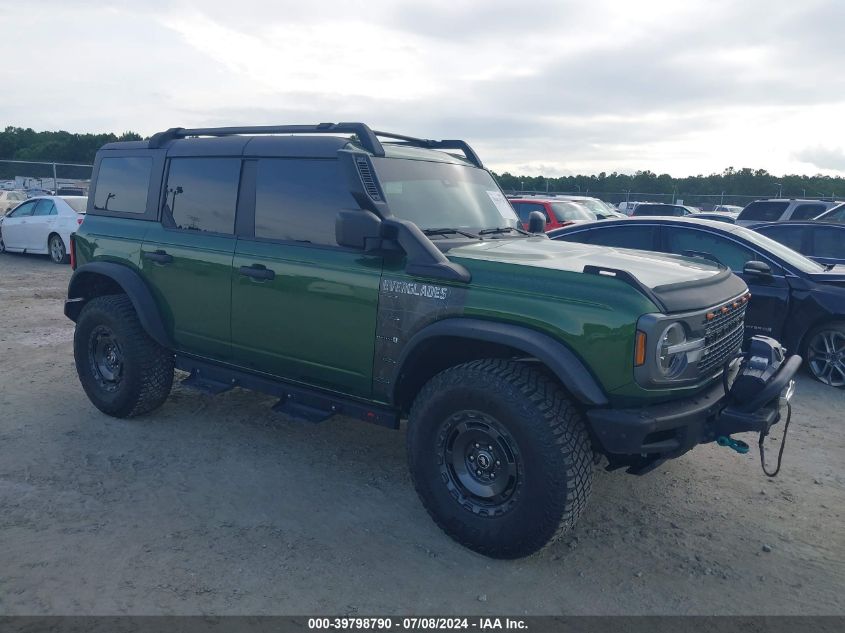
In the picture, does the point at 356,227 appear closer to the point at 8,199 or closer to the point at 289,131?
the point at 289,131

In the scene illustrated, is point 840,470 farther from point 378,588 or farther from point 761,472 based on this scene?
point 378,588

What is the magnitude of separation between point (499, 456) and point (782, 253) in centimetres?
520

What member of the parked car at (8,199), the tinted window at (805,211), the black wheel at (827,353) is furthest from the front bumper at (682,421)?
the parked car at (8,199)

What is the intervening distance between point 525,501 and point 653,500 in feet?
4.48

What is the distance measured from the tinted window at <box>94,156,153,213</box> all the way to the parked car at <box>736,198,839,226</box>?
13.3 meters

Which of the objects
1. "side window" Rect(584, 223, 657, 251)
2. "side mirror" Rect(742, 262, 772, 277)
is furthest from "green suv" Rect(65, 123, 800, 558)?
"side window" Rect(584, 223, 657, 251)

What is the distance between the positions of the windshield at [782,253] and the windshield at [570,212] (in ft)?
21.0

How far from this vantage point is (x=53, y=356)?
7441 millimetres

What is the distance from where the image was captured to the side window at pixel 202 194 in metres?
4.84

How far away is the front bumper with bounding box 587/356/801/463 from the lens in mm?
3268

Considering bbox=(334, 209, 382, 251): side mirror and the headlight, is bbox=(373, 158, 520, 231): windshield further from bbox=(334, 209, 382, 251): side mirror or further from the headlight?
the headlight

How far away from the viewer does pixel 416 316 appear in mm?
3844

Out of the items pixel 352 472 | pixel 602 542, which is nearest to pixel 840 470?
pixel 602 542

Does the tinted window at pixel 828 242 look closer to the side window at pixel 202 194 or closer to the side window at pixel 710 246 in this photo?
the side window at pixel 710 246
